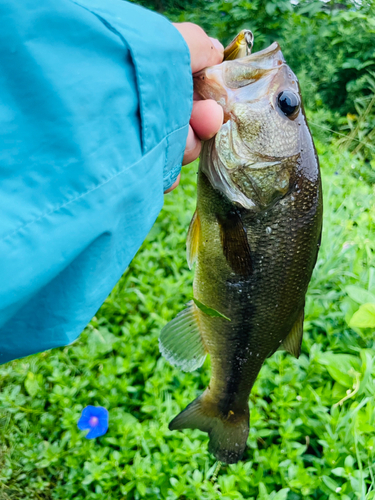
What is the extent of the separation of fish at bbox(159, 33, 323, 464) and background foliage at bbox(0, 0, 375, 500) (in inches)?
11.6

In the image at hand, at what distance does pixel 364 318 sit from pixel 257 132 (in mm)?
1248

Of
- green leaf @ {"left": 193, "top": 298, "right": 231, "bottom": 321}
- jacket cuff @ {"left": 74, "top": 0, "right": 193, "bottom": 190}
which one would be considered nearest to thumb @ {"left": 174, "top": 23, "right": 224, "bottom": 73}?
jacket cuff @ {"left": 74, "top": 0, "right": 193, "bottom": 190}

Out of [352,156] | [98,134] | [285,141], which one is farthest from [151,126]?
[352,156]

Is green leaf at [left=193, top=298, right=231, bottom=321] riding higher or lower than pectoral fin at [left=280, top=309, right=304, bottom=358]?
higher

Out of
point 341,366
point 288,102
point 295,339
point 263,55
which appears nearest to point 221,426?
point 295,339

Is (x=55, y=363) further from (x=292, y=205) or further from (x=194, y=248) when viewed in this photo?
(x=292, y=205)

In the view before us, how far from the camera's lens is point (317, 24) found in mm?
5461

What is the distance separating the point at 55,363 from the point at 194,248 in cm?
96

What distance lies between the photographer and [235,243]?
1.19 m

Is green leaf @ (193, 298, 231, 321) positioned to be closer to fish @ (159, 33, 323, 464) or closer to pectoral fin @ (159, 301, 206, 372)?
fish @ (159, 33, 323, 464)

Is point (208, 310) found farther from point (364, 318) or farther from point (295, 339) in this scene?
point (364, 318)

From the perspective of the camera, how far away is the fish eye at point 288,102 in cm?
111

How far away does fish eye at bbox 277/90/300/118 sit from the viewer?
1108 mm

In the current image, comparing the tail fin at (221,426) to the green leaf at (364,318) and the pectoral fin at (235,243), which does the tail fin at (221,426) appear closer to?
the pectoral fin at (235,243)
